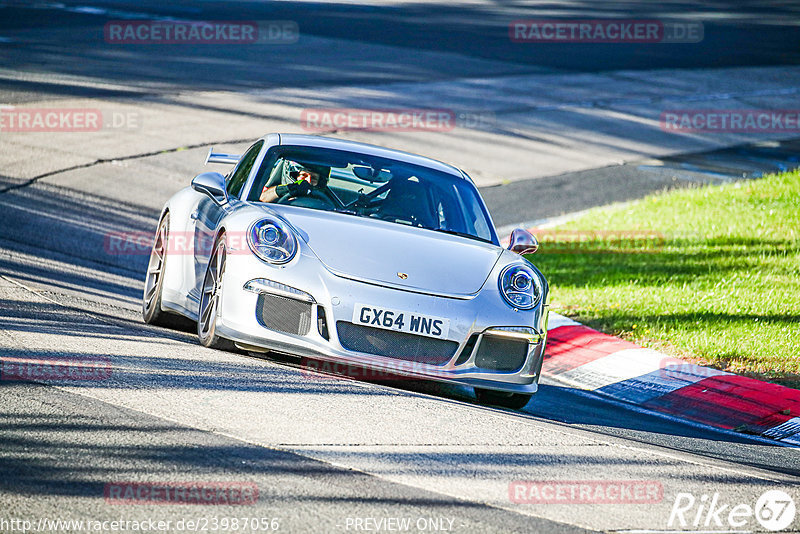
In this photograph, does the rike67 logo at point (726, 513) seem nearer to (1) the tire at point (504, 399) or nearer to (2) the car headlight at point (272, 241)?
(1) the tire at point (504, 399)

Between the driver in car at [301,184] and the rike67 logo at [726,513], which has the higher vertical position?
the driver in car at [301,184]

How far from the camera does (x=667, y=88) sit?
1000 inches

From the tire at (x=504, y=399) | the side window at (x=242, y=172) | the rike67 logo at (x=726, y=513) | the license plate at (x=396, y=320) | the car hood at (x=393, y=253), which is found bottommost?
the tire at (x=504, y=399)

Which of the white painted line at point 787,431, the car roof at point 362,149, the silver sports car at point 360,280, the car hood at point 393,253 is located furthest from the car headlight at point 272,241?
the white painted line at point 787,431

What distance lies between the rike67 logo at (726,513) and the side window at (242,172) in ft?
12.1

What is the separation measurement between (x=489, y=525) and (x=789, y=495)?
65.0 inches

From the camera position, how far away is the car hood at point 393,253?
5914 millimetres

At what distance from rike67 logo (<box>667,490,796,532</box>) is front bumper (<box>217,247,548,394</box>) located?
Result: 160 centimetres

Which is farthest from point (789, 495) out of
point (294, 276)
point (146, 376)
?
point (146, 376)

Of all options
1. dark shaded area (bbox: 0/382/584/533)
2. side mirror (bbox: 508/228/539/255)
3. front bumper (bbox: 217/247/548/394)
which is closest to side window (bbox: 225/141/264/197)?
front bumper (bbox: 217/247/548/394)

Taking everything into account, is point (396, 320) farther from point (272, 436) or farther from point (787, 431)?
point (787, 431)

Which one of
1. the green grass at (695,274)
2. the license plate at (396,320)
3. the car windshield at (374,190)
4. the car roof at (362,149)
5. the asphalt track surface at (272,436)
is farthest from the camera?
the green grass at (695,274)

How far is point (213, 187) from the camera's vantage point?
268 inches

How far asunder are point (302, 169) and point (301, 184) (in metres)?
0.15
